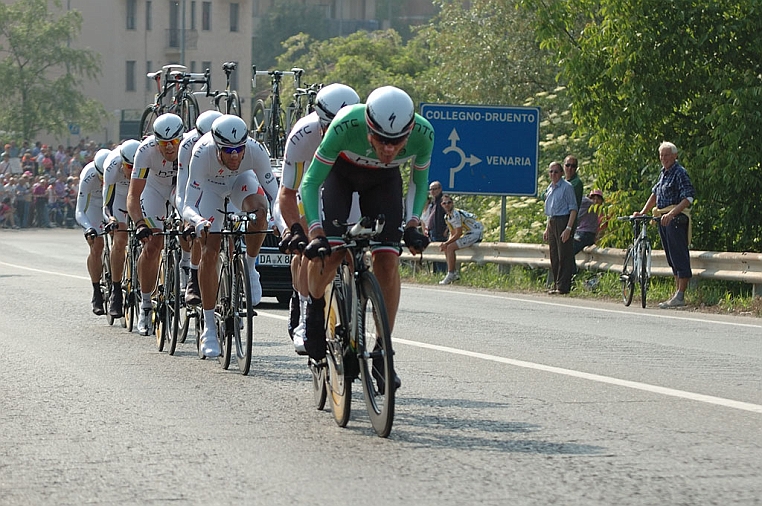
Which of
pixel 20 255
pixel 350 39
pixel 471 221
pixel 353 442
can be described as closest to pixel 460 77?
pixel 20 255

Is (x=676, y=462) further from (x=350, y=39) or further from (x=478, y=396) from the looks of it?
(x=350, y=39)

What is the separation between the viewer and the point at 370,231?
8055 millimetres

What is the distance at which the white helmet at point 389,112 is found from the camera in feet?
25.7

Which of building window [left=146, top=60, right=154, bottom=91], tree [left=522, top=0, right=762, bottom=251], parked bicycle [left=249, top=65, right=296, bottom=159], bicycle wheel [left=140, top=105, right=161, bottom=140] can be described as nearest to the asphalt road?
tree [left=522, top=0, right=762, bottom=251]

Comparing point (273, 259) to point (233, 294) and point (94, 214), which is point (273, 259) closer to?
point (94, 214)

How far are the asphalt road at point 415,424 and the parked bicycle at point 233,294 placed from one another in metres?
0.19

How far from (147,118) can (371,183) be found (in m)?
13.7

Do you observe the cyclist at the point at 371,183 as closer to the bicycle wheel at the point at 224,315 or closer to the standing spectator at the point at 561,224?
the bicycle wheel at the point at 224,315

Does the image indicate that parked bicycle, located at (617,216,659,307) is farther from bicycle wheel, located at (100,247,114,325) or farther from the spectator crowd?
the spectator crowd

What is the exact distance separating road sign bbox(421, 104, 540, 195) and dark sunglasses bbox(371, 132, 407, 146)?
16747 millimetres

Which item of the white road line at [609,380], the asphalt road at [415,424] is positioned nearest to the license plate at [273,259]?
the asphalt road at [415,424]

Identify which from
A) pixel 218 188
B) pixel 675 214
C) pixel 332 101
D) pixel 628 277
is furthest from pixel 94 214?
pixel 332 101

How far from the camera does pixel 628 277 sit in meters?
19.0

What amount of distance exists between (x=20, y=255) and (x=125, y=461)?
26.7 meters
